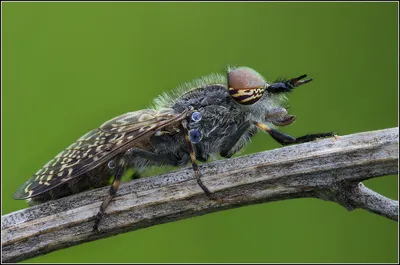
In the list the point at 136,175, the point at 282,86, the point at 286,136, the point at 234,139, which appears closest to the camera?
the point at 286,136

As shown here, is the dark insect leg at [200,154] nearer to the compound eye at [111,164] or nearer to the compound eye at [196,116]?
the compound eye at [196,116]

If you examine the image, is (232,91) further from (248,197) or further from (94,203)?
(94,203)

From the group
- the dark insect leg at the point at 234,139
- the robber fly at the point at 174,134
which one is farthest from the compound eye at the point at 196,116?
the dark insect leg at the point at 234,139

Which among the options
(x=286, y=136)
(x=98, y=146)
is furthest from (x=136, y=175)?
(x=286, y=136)

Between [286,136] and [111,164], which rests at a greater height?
[286,136]

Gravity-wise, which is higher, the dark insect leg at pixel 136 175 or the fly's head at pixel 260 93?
the fly's head at pixel 260 93

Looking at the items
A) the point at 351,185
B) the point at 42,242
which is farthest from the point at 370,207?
the point at 42,242

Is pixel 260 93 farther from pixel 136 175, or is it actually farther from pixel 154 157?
pixel 136 175
